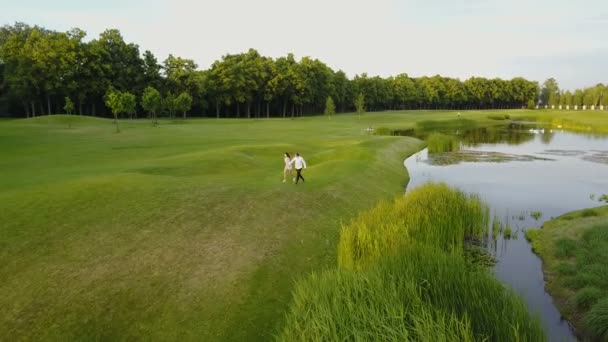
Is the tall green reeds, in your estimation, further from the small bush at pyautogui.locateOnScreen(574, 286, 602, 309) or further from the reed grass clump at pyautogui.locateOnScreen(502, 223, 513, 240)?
the reed grass clump at pyautogui.locateOnScreen(502, 223, 513, 240)

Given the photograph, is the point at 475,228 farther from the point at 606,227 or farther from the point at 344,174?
the point at 344,174

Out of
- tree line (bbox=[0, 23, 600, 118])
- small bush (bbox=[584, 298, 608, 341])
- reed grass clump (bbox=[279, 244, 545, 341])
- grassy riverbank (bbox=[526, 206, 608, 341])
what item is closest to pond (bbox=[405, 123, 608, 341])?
grassy riverbank (bbox=[526, 206, 608, 341])

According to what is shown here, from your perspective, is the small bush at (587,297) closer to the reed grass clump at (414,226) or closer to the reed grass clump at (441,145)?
the reed grass clump at (414,226)

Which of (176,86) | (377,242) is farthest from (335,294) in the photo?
(176,86)

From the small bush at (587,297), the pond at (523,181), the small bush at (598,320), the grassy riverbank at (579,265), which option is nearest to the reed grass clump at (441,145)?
the pond at (523,181)

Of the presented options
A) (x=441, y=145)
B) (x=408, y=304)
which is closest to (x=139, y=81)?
(x=441, y=145)
